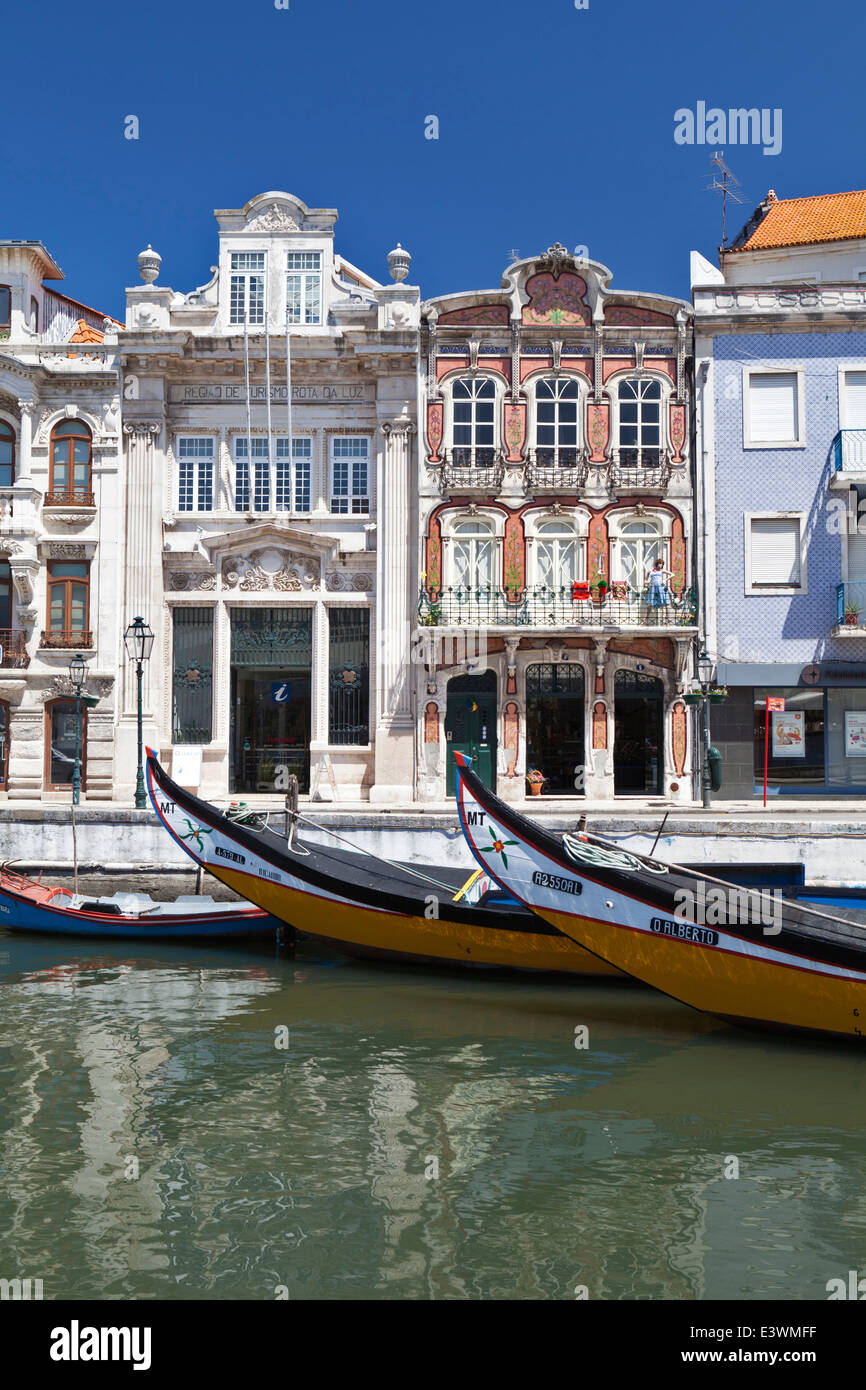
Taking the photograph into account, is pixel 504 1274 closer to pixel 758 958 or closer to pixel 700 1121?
pixel 700 1121

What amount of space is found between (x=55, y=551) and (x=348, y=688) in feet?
28.4

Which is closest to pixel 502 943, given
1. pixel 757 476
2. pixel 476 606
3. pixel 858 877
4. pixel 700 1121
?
pixel 700 1121

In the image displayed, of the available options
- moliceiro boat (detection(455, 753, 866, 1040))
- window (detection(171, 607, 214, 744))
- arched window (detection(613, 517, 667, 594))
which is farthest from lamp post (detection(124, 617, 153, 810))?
arched window (detection(613, 517, 667, 594))

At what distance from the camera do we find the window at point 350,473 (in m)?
31.3

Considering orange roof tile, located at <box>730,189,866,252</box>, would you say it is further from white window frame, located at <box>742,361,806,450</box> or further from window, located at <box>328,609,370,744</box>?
window, located at <box>328,609,370,744</box>

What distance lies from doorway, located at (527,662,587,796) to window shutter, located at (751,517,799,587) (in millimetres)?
5521

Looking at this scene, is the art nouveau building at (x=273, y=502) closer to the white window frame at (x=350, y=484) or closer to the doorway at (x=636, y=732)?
the white window frame at (x=350, y=484)

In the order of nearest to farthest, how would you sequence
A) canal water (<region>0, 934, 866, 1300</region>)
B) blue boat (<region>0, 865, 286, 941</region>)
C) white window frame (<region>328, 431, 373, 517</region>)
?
canal water (<region>0, 934, 866, 1300</region>) → blue boat (<region>0, 865, 286, 941</region>) → white window frame (<region>328, 431, 373, 517</region>)

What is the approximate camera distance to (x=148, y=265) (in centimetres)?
3141

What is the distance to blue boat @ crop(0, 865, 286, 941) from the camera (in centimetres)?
1948

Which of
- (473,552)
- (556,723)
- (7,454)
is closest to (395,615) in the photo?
(473,552)

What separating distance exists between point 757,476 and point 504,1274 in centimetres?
2600

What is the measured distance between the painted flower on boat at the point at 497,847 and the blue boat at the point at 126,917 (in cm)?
478

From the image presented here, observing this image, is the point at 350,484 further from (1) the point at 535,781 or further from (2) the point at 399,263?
(1) the point at 535,781
